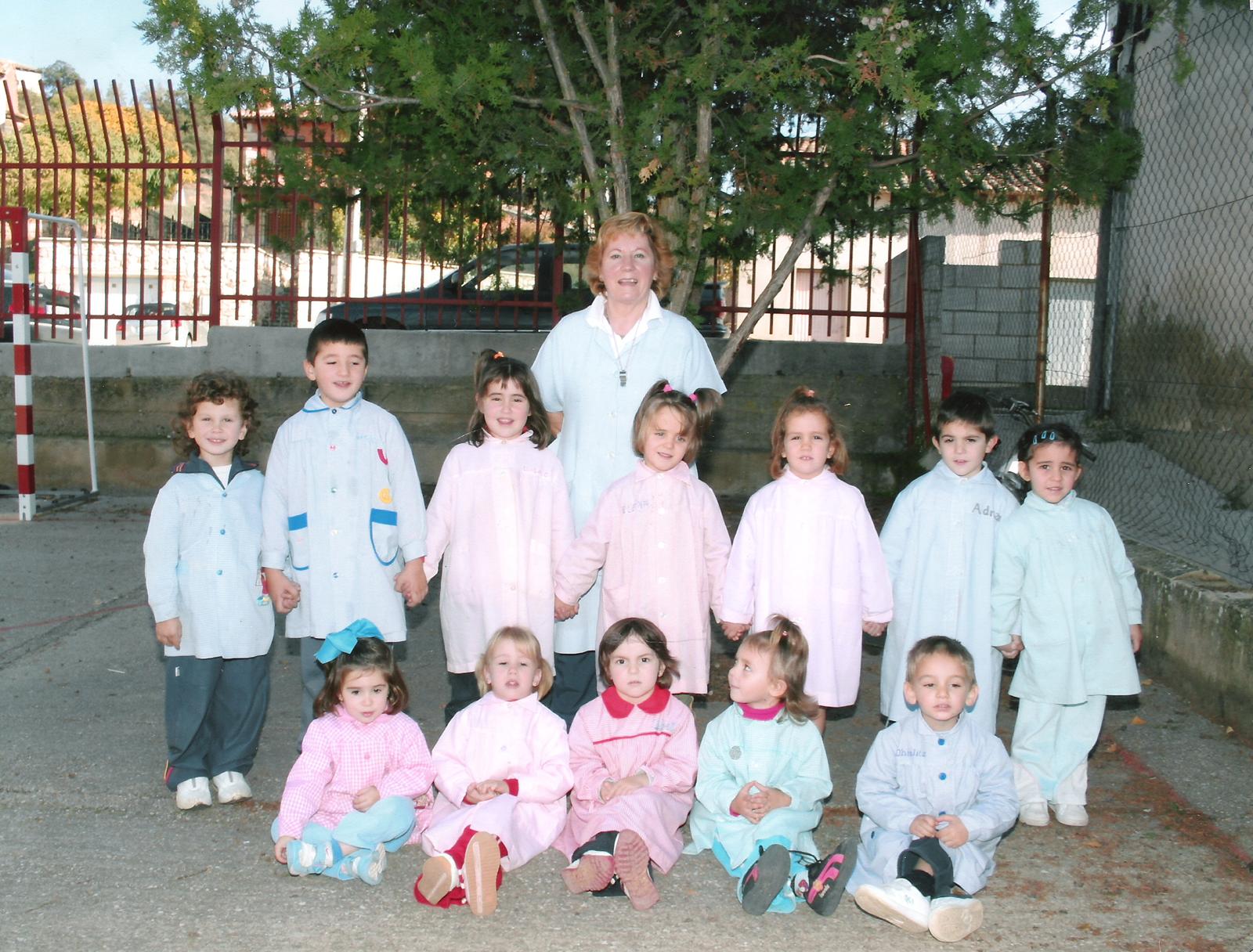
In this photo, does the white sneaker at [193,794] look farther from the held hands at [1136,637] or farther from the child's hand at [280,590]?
the child's hand at [280,590]

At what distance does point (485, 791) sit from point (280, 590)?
3.28 feet

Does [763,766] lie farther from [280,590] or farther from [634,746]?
[280,590]

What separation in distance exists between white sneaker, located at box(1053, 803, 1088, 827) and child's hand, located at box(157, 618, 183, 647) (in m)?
2.77

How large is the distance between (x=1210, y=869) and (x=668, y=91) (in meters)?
3.42

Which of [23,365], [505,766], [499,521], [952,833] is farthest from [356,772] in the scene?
[23,365]

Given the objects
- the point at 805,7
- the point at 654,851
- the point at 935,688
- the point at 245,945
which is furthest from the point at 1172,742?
the point at 805,7

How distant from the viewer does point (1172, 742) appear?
4527mm

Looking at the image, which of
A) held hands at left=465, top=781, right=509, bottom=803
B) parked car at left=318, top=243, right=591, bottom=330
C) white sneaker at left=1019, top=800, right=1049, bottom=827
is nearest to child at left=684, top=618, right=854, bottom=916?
held hands at left=465, top=781, right=509, bottom=803

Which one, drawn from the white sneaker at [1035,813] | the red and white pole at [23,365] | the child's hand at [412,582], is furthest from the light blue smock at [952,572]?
the red and white pole at [23,365]

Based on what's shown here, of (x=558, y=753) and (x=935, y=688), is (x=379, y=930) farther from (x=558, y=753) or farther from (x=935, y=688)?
(x=935, y=688)

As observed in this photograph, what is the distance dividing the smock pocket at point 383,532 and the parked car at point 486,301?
4.77m

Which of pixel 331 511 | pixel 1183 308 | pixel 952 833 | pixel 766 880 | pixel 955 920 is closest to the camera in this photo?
pixel 955 920

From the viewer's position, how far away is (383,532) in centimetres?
409

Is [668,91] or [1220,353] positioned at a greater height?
[668,91]
